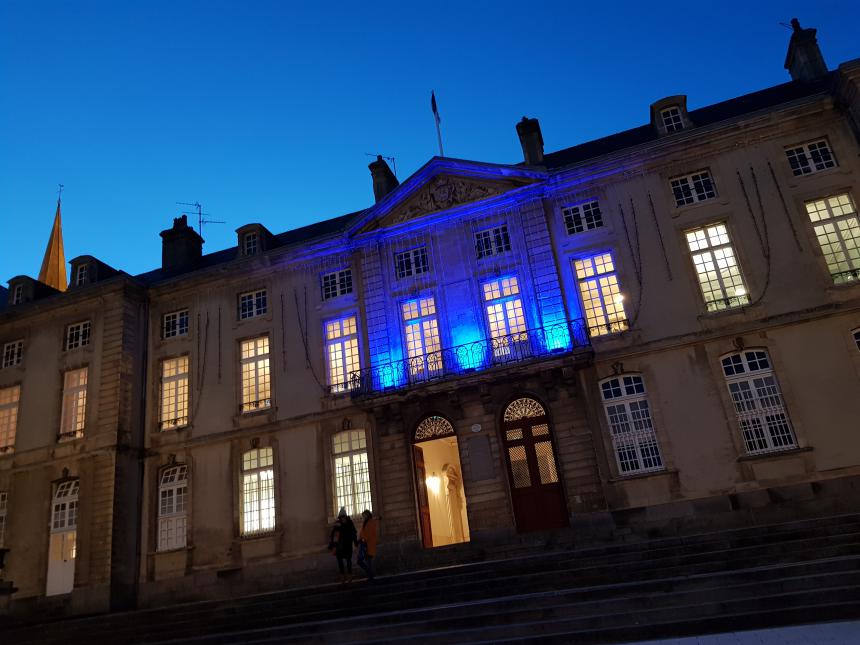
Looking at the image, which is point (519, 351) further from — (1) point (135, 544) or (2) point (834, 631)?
(1) point (135, 544)

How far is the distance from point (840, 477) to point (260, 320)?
45.8 ft

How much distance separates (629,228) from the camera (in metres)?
15.2

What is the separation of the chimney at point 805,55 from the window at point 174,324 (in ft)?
59.0

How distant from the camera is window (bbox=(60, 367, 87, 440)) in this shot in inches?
700

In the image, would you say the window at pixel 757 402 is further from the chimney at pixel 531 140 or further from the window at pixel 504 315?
the chimney at pixel 531 140

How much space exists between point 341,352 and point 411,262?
9.71 ft

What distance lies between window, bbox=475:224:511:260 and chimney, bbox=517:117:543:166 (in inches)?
83.7

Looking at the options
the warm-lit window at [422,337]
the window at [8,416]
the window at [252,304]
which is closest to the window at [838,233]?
the warm-lit window at [422,337]

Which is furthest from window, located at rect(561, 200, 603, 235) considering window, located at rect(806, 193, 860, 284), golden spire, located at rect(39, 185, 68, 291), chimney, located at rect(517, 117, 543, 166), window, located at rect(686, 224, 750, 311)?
golden spire, located at rect(39, 185, 68, 291)

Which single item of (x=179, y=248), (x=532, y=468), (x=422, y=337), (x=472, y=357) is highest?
(x=179, y=248)

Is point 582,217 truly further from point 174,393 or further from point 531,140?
point 174,393

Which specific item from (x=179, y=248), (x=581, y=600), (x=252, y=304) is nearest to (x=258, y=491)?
(x=252, y=304)

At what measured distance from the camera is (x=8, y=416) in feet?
62.0

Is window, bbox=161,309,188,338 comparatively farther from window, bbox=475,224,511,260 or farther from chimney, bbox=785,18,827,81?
chimney, bbox=785,18,827,81
